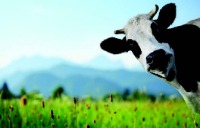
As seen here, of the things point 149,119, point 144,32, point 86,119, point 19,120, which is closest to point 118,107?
point 149,119

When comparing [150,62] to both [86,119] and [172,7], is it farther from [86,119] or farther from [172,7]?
[86,119]

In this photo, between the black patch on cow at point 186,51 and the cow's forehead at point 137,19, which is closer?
the black patch on cow at point 186,51

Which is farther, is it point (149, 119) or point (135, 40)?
point (149, 119)

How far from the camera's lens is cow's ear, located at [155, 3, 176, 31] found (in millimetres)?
6039

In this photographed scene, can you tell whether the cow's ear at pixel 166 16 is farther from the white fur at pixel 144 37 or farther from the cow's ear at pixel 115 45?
the cow's ear at pixel 115 45

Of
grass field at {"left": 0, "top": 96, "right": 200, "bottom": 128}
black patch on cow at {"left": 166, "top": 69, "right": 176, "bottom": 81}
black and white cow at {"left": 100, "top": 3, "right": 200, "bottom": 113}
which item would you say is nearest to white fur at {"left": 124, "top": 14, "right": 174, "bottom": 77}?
black and white cow at {"left": 100, "top": 3, "right": 200, "bottom": 113}

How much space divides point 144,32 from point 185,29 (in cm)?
73

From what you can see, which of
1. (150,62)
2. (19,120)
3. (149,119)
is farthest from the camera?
(149,119)

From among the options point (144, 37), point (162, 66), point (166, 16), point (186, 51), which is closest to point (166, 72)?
point (162, 66)

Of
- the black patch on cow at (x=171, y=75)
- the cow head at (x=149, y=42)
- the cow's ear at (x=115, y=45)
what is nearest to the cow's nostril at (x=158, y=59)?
the cow head at (x=149, y=42)

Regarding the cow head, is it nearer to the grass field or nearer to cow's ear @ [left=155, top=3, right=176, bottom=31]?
cow's ear @ [left=155, top=3, right=176, bottom=31]

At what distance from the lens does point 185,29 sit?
6.15m

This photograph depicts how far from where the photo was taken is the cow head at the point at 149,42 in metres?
5.30

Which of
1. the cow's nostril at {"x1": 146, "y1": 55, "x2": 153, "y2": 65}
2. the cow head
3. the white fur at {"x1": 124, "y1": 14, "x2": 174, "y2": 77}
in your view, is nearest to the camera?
the cow's nostril at {"x1": 146, "y1": 55, "x2": 153, "y2": 65}
